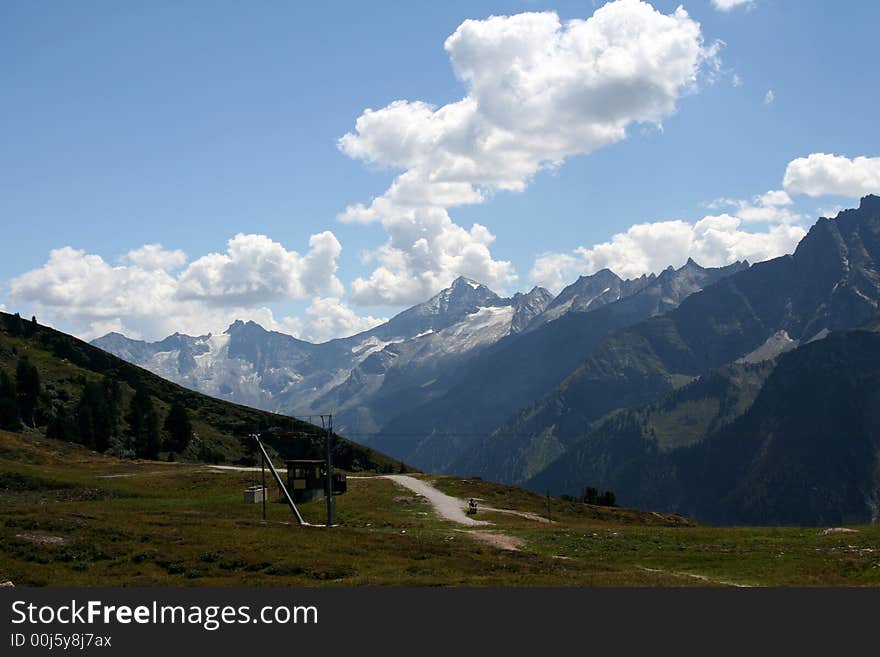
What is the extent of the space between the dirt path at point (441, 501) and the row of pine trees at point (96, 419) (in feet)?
215

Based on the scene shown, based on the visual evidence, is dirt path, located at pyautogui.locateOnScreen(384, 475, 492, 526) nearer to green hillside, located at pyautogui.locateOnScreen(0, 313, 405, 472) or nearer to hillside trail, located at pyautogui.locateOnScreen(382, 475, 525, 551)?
hillside trail, located at pyautogui.locateOnScreen(382, 475, 525, 551)

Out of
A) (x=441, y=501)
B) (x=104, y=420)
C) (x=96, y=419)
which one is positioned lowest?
(x=441, y=501)

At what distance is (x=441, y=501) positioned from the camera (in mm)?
91062

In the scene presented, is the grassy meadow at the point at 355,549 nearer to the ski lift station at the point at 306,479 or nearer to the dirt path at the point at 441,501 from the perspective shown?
the dirt path at the point at 441,501

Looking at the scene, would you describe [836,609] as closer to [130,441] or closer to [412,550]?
[412,550]

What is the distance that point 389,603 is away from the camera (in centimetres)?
3036

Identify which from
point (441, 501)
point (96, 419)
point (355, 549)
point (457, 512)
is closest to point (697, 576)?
point (355, 549)

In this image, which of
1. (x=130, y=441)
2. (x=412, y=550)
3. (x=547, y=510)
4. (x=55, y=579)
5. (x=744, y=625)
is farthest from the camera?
(x=130, y=441)

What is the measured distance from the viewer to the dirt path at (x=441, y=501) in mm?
76750

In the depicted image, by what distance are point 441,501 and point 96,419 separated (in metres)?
91.7

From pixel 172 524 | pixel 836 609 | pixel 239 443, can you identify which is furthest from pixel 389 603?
pixel 239 443

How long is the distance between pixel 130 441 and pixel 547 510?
100m

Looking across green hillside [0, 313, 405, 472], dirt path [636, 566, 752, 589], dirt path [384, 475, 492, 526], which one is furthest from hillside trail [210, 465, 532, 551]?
green hillside [0, 313, 405, 472]

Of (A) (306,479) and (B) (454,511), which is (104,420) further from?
(B) (454,511)
